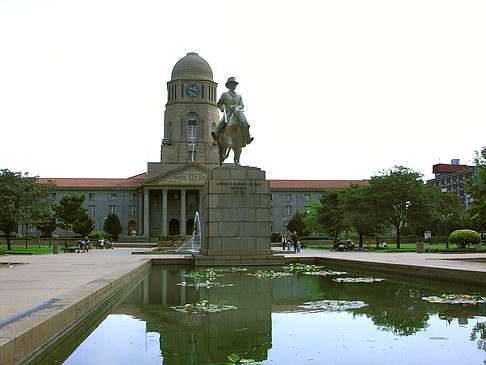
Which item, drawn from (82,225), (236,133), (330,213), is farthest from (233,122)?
(82,225)

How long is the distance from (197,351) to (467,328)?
3.57 m

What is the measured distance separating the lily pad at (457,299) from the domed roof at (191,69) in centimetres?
8231

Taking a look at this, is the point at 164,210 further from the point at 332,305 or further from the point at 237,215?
the point at 332,305

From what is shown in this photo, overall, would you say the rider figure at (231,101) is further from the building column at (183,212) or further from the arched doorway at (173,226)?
the arched doorway at (173,226)

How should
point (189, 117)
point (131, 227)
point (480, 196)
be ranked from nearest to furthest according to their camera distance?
point (480, 196) → point (189, 117) → point (131, 227)

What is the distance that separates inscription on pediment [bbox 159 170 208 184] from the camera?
79062 millimetres

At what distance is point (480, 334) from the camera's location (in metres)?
5.91

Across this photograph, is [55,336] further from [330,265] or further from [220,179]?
[330,265]

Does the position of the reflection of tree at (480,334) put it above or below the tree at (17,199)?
below

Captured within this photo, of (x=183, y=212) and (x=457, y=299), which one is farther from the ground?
(x=183, y=212)

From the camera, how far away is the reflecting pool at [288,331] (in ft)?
16.6

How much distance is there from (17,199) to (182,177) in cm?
3957

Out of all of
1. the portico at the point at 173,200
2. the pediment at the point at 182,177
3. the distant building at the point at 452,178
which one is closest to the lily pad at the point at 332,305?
the portico at the point at 173,200

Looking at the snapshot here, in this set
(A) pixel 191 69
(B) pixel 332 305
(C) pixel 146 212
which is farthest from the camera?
(A) pixel 191 69
